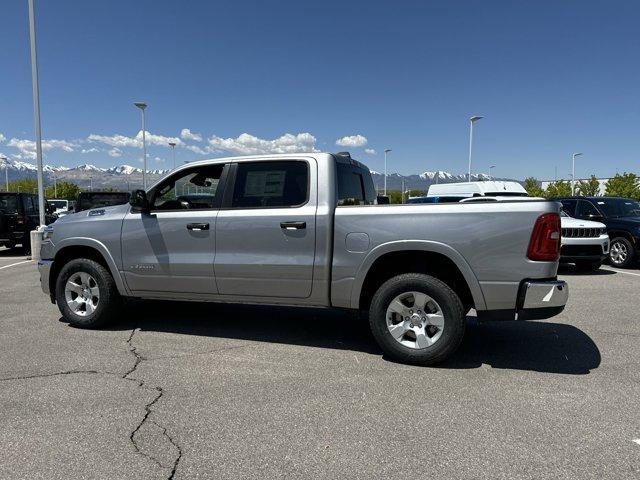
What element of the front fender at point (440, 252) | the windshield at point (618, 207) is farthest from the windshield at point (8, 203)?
the windshield at point (618, 207)

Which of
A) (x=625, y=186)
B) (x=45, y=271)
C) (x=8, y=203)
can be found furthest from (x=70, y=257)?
A: (x=625, y=186)

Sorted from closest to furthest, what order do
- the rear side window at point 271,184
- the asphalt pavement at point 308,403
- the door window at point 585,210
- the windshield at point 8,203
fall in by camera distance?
the asphalt pavement at point 308,403, the rear side window at point 271,184, the door window at point 585,210, the windshield at point 8,203

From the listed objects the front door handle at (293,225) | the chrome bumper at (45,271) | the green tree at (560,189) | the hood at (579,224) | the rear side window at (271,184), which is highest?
the green tree at (560,189)

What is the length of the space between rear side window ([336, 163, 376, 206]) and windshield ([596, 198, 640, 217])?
28.6 ft

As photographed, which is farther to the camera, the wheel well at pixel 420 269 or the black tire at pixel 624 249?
the black tire at pixel 624 249

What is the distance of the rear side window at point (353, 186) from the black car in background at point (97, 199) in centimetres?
1028

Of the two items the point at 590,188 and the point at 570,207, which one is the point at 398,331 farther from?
the point at 590,188

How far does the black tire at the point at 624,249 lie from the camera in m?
10.9

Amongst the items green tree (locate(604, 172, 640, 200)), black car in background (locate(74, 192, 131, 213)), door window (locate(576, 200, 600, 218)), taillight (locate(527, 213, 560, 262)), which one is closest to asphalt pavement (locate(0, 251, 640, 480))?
taillight (locate(527, 213, 560, 262))

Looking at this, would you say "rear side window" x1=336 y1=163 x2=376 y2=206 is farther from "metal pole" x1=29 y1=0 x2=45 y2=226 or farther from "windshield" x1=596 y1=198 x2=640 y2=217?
"metal pole" x1=29 y1=0 x2=45 y2=226

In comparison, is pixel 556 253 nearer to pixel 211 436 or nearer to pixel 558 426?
pixel 558 426

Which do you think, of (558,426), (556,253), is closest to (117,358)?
(558,426)

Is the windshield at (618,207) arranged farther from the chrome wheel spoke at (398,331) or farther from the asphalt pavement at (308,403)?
the chrome wheel spoke at (398,331)

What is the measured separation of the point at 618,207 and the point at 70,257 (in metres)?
12.3
